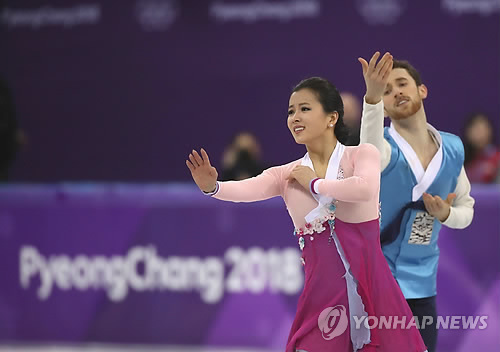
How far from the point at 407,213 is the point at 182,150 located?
6.38 m

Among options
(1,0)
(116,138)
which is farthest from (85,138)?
(1,0)

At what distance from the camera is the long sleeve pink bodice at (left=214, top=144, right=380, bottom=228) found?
2.95m

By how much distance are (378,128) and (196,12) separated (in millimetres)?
6560

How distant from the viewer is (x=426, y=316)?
3697 mm

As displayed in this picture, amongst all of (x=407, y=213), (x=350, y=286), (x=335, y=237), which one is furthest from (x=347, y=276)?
(x=407, y=213)

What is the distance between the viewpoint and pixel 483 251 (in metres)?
5.84

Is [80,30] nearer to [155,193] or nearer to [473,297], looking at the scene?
[155,193]

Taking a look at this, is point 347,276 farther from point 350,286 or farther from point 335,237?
point 335,237

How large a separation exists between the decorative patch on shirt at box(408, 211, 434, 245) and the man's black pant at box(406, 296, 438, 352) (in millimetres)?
269

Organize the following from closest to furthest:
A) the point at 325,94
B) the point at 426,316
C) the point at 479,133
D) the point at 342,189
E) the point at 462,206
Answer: the point at 342,189
the point at 325,94
the point at 426,316
the point at 462,206
the point at 479,133

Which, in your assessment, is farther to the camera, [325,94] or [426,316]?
[426,316]

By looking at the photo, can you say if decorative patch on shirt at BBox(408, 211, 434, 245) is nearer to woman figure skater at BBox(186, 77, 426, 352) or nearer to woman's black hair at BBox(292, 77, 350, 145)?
woman figure skater at BBox(186, 77, 426, 352)

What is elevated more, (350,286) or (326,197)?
(326,197)

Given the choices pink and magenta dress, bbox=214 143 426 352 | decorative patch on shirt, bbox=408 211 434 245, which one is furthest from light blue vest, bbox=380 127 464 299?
pink and magenta dress, bbox=214 143 426 352
